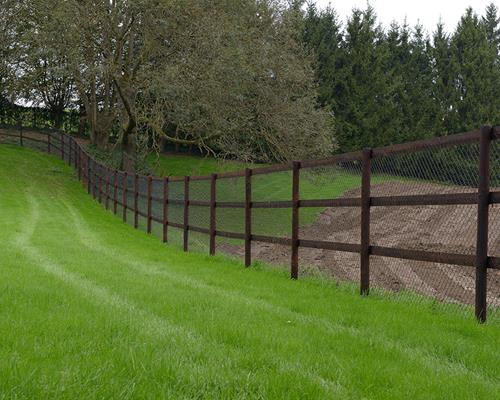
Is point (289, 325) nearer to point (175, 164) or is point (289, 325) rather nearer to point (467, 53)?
point (175, 164)

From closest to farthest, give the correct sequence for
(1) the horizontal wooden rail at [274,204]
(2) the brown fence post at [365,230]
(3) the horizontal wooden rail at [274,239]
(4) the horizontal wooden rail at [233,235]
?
(2) the brown fence post at [365,230]
(3) the horizontal wooden rail at [274,239]
(1) the horizontal wooden rail at [274,204]
(4) the horizontal wooden rail at [233,235]

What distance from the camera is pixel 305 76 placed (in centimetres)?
2494

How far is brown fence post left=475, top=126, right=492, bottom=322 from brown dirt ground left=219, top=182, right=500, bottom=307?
0.63ft

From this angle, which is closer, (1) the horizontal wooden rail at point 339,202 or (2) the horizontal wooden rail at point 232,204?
(1) the horizontal wooden rail at point 339,202

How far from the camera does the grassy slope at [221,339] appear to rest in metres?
3.35

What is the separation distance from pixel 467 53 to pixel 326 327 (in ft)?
130

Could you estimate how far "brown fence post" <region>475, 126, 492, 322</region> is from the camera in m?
5.55

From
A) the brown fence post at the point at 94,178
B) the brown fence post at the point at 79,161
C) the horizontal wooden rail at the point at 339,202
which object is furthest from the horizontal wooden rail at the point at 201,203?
the brown fence post at the point at 79,161

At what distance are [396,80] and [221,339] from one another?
3747cm

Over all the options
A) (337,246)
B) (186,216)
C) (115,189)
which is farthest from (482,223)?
(115,189)

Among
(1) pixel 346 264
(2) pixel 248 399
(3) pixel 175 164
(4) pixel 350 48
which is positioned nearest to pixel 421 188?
(2) pixel 248 399

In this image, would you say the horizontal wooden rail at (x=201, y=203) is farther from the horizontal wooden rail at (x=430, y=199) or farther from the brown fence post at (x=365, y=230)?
the horizontal wooden rail at (x=430, y=199)

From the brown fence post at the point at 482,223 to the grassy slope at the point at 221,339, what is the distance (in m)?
0.23

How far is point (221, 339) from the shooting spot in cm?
448
